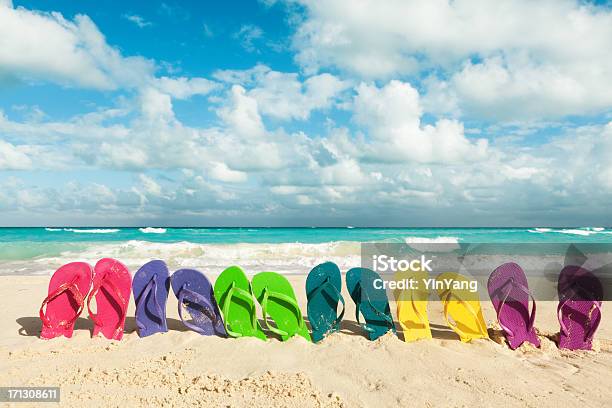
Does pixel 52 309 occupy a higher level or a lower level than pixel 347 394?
higher

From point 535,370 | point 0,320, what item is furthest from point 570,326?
point 0,320

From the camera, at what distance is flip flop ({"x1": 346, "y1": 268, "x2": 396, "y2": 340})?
4.59m

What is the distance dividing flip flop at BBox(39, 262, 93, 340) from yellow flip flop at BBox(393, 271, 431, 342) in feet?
11.7

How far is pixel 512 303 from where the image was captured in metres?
4.61

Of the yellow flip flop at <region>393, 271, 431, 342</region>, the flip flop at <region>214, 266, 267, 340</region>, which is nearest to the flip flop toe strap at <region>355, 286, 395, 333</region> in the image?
the yellow flip flop at <region>393, 271, 431, 342</region>

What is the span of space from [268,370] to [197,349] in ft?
3.06

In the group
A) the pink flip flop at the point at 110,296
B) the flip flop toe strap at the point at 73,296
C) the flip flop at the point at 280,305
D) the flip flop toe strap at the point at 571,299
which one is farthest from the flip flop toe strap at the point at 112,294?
the flip flop toe strap at the point at 571,299

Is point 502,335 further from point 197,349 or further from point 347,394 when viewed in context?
point 197,349

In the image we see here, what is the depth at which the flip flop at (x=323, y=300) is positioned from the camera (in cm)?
466

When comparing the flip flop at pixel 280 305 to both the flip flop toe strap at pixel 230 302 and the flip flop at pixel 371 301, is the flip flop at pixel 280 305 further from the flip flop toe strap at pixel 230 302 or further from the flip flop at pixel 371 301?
the flip flop at pixel 371 301

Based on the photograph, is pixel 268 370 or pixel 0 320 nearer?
pixel 268 370

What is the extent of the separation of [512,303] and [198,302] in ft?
11.2

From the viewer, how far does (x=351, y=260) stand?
16.2 m
